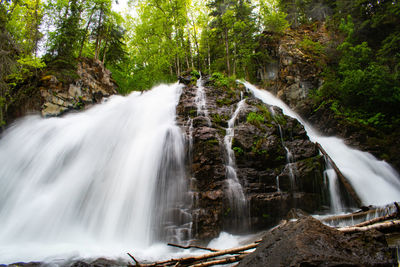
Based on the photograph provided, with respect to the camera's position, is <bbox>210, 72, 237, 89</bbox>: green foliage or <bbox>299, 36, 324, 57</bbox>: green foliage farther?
<bbox>299, 36, 324, 57</bbox>: green foliage

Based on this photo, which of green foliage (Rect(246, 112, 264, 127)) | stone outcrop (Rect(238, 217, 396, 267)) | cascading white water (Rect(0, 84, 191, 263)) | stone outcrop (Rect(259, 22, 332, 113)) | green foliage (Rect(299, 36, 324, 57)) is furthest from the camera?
green foliage (Rect(299, 36, 324, 57))

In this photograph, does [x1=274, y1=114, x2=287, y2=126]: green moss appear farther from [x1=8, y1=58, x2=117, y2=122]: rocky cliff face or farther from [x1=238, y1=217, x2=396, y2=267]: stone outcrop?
[x1=8, y1=58, x2=117, y2=122]: rocky cliff face

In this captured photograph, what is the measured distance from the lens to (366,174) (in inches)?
337

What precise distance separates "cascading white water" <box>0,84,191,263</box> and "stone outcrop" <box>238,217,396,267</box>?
175 inches

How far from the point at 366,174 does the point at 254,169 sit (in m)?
5.04

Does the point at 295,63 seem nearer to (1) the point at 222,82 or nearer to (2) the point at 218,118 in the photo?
(1) the point at 222,82

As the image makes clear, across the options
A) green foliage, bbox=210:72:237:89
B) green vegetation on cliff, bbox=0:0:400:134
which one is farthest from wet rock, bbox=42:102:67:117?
green foliage, bbox=210:72:237:89

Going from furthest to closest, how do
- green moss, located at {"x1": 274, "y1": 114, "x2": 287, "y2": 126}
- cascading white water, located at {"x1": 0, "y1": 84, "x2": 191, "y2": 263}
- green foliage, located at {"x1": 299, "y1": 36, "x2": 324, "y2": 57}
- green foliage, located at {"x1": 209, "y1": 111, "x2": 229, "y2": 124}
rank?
green foliage, located at {"x1": 299, "y1": 36, "x2": 324, "y2": 57} → green moss, located at {"x1": 274, "y1": 114, "x2": 287, "y2": 126} → green foliage, located at {"x1": 209, "y1": 111, "x2": 229, "y2": 124} → cascading white water, located at {"x1": 0, "y1": 84, "x2": 191, "y2": 263}

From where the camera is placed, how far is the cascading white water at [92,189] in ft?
19.6

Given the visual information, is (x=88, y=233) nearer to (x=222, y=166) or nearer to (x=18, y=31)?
(x=222, y=166)

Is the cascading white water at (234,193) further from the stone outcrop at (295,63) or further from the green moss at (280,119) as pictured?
the stone outcrop at (295,63)

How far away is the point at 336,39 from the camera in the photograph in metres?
16.0

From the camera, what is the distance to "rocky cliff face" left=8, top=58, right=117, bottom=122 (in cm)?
1274

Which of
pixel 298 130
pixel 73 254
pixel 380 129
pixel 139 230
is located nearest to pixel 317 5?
pixel 380 129
